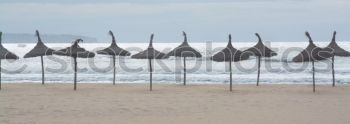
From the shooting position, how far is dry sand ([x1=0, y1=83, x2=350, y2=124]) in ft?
35.6

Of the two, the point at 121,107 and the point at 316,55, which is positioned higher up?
the point at 316,55

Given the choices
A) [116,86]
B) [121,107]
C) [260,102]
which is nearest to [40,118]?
[121,107]

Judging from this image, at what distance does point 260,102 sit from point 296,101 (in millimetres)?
1044

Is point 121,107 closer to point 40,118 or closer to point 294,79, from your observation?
point 40,118

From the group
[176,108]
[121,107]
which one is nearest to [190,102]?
[176,108]

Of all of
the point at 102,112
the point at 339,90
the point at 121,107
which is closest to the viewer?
the point at 102,112

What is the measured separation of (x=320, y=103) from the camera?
527 inches

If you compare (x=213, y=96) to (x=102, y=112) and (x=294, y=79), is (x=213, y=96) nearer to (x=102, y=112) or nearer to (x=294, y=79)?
(x=102, y=112)

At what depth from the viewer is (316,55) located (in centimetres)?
1564

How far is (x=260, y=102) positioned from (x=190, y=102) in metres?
1.89

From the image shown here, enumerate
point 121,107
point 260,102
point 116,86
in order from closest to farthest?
point 121,107
point 260,102
point 116,86

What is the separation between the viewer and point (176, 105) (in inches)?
517

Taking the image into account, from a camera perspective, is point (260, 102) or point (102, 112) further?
point (260, 102)

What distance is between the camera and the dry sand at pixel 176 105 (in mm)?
10859
